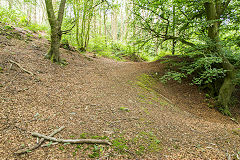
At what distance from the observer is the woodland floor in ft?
7.68

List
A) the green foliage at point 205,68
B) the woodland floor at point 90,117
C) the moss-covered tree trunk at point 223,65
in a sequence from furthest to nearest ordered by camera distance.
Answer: the moss-covered tree trunk at point 223,65, the green foliage at point 205,68, the woodland floor at point 90,117

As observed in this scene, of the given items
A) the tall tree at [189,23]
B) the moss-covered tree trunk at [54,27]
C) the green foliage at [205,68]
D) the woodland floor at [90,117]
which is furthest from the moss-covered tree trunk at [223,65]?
the moss-covered tree trunk at [54,27]

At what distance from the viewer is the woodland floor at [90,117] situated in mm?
2342

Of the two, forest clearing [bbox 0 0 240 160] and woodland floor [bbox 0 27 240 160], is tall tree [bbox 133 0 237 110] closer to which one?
forest clearing [bbox 0 0 240 160]

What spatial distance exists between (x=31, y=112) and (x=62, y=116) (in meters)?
0.63

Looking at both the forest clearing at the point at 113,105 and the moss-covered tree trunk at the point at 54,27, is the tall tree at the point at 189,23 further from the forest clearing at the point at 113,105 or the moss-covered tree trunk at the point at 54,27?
the moss-covered tree trunk at the point at 54,27

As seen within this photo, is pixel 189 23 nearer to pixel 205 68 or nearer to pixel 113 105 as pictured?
pixel 205 68

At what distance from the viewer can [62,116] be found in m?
3.10

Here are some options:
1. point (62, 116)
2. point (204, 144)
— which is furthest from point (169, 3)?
point (62, 116)

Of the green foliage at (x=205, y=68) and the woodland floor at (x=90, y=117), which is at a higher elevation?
the green foliage at (x=205, y=68)

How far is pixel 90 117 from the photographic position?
3305mm

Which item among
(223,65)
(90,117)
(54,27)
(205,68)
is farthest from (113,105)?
(223,65)

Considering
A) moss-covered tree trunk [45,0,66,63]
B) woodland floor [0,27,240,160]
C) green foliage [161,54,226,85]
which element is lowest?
woodland floor [0,27,240,160]

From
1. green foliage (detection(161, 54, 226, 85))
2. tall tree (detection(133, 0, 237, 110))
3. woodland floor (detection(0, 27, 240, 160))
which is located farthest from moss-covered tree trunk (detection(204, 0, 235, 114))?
woodland floor (detection(0, 27, 240, 160))
